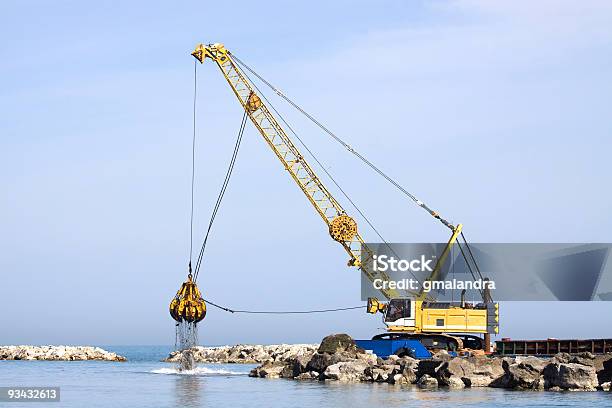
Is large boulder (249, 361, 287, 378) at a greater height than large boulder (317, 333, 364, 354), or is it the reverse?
large boulder (317, 333, 364, 354)

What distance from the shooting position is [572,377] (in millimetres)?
56688

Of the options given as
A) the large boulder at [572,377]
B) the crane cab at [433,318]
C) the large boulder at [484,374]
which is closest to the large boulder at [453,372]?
the large boulder at [484,374]

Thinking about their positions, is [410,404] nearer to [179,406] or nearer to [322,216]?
[179,406]

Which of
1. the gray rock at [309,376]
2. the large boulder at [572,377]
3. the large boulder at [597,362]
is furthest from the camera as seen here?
the gray rock at [309,376]

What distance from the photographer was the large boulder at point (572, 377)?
56.5 meters

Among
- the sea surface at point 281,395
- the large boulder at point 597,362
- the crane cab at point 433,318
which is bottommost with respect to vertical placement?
the sea surface at point 281,395

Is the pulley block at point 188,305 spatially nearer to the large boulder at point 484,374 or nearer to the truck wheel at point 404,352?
the truck wheel at point 404,352

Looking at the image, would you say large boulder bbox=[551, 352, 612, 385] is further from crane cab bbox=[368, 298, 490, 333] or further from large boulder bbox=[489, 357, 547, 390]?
crane cab bbox=[368, 298, 490, 333]

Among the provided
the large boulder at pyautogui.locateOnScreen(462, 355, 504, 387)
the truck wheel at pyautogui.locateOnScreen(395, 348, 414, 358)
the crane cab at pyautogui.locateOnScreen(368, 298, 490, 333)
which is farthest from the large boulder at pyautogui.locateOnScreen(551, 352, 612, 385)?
the crane cab at pyautogui.locateOnScreen(368, 298, 490, 333)

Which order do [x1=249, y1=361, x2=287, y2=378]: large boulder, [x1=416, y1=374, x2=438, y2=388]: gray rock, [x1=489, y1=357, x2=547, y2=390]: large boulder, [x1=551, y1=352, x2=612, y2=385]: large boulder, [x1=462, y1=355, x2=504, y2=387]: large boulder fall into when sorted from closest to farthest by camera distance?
[x1=551, y1=352, x2=612, y2=385]: large boulder < [x1=489, y1=357, x2=547, y2=390]: large boulder < [x1=462, y1=355, x2=504, y2=387]: large boulder < [x1=416, y1=374, x2=438, y2=388]: gray rock < [x1=249, y1=361, x2=287, y2=378]: large boulder

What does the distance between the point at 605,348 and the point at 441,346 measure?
38.8 ft

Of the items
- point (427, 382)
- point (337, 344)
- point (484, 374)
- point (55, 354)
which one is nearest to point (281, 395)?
point (427, 382)

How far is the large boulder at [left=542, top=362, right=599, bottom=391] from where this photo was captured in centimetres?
5653

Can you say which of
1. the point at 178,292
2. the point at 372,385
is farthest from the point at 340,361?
the point at 178,292
